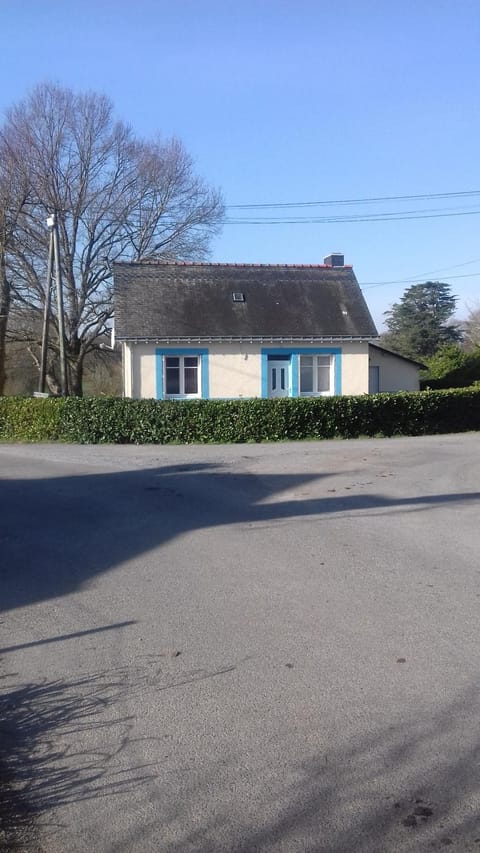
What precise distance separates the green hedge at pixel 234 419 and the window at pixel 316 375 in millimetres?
6618

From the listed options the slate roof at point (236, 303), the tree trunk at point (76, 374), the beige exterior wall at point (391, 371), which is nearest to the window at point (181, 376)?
the slate roof at point (236, 303)

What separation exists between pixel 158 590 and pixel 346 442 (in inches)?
629

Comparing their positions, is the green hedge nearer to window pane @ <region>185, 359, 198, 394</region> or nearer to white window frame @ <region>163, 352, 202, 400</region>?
white window frame @ <region>163, 352, 202, 400</region>

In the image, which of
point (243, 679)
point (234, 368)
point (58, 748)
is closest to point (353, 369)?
point (234, 368)

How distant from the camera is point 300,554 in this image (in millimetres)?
9477

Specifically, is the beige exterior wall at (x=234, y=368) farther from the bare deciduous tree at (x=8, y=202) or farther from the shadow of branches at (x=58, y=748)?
the shadow of branches at (x=58, y=748)

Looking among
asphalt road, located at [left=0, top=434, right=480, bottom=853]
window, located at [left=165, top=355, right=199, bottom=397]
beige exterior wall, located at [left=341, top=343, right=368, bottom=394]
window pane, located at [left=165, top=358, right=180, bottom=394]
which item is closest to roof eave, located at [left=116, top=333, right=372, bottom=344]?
beige exterior wall, located at [left=341, top=343, right=368, bottom=394]

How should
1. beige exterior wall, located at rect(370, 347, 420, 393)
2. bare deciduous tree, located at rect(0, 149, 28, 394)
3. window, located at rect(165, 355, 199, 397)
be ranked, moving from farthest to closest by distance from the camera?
bare deciduous tree, located at rect(0, 149, 28, 394) → beige exterior wall, located at rect(370, 347, 420, 393) → window, located at rect(165, 355, 199, 397)

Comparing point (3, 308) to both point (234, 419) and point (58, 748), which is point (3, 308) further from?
point (58, 748)

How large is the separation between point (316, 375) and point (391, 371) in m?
6.24

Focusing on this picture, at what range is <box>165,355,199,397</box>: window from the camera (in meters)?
31.1

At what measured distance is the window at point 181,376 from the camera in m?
31.1

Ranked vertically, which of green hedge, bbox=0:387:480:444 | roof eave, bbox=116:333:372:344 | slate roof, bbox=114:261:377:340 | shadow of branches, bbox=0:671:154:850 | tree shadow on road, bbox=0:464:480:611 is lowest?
shadow of branches, bbox=0:671:154:850

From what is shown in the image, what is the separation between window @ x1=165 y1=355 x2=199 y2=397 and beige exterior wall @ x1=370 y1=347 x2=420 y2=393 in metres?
9.35
